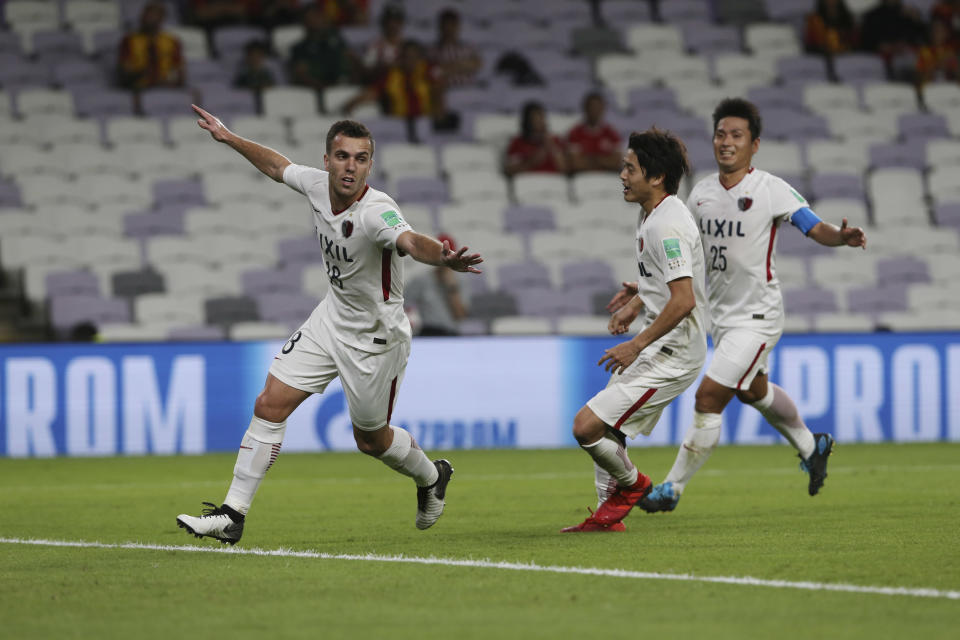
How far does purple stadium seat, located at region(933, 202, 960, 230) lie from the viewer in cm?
1797

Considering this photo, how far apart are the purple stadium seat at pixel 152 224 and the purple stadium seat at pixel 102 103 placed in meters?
2.11

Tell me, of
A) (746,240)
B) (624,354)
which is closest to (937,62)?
(746,240)

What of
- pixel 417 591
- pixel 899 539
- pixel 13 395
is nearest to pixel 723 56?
pixel 13 395

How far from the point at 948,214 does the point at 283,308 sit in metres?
8.41

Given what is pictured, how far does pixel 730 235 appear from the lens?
8.20 meters

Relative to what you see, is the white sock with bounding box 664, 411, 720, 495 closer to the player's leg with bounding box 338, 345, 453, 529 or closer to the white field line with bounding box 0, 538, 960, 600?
the player's leg with bounding box 338, 345, 453, 529

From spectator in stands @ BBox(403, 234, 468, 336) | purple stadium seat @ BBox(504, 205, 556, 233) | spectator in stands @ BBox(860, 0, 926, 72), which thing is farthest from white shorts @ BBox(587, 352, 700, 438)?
spectator in stands @ BBox(860, 0, 926, 72)

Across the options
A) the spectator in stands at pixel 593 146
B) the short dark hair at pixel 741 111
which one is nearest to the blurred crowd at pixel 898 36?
the spectator in stands at pixel 593 146

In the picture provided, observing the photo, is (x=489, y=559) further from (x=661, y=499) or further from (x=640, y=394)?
(x=661, y=499)

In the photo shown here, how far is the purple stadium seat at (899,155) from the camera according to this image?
18.8 m

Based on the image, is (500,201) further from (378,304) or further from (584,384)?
(378,304)

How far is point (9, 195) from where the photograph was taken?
54.2ft

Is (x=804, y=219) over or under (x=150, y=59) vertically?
under

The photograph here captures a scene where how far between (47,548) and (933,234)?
42.9 feet
